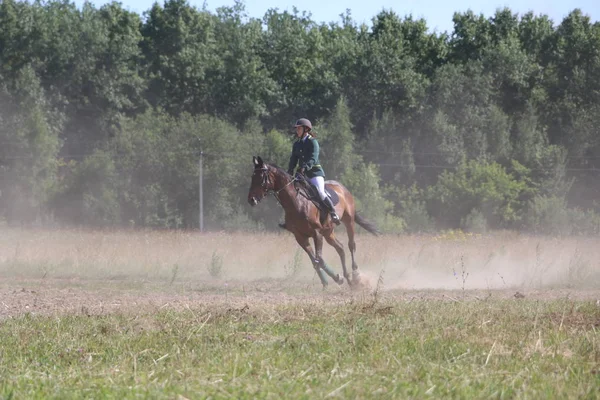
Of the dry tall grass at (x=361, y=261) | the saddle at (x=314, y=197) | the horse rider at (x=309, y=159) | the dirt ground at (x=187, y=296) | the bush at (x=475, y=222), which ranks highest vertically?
the horse rider at (x=309, y=159)

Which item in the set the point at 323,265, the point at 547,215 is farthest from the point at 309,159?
the point at 547,215

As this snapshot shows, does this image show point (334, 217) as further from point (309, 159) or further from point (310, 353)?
point (310, 353)

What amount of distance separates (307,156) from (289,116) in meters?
42.2

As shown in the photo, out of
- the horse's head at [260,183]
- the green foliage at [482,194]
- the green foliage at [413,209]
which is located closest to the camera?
the horse's head at [260,183]

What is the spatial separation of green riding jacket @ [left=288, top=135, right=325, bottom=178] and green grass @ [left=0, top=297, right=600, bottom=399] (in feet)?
20.4

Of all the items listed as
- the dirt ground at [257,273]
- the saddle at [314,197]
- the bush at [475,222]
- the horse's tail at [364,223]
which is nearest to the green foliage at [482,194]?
the bush at [475,222]

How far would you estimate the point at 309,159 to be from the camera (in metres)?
17.4

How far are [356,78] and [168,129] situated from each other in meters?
12.7

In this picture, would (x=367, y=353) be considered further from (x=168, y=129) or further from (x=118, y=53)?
(x=118, y=53)

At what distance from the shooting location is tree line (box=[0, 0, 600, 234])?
48969 millimetres

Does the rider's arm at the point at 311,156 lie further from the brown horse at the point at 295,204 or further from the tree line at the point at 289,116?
the tree line at the point at 289,116

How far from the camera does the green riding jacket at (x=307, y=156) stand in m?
17.3

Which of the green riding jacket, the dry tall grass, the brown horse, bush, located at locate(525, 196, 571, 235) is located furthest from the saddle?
bush, located at locate(525, 196, 571, 235)

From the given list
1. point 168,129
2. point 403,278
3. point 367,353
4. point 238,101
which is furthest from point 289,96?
point 367,353
